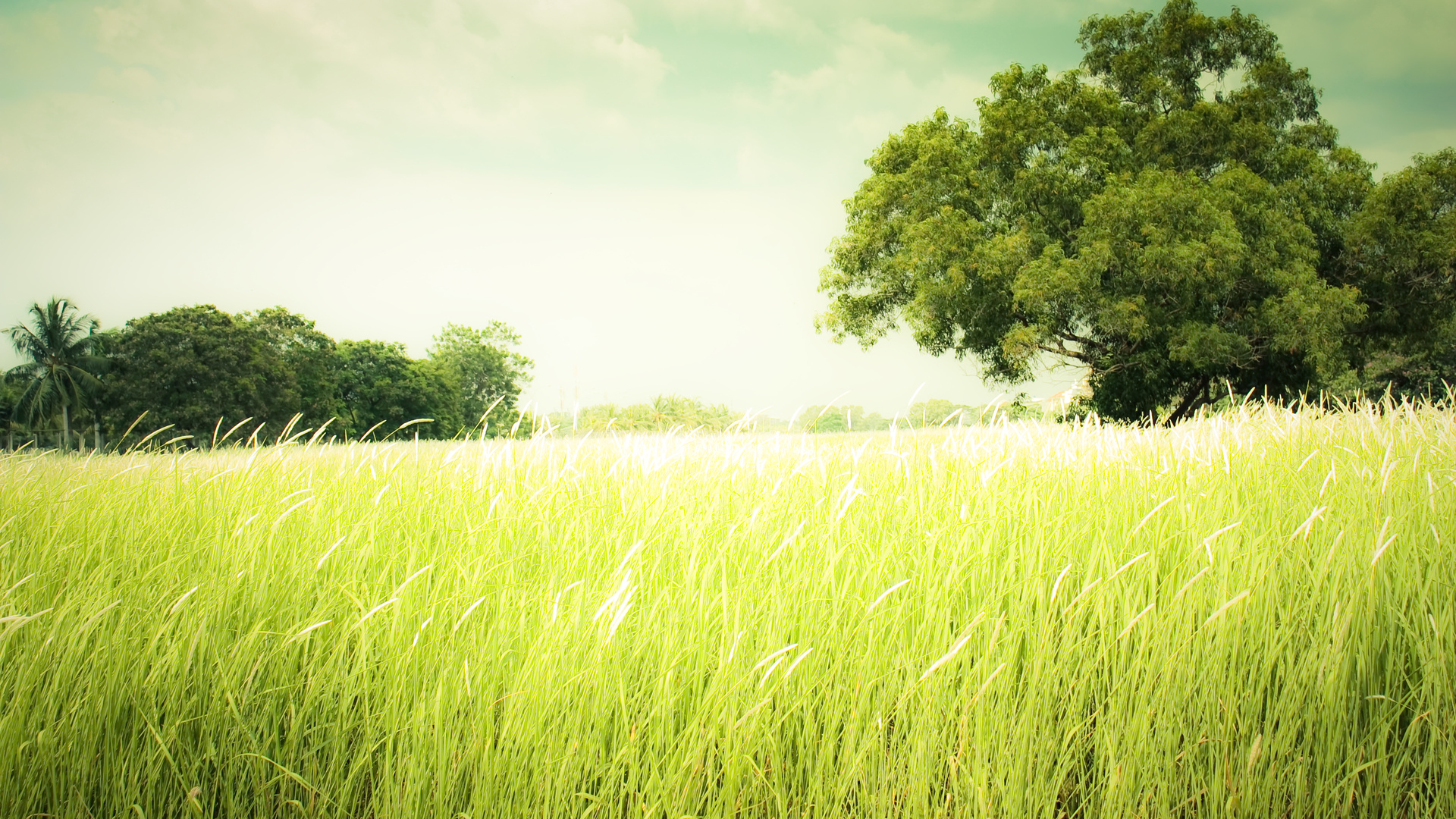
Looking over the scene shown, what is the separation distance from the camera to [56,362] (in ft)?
123

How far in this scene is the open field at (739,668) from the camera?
144 cm

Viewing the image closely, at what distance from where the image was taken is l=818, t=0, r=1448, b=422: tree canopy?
14.1m

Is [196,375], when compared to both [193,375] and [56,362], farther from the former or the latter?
[56,362]

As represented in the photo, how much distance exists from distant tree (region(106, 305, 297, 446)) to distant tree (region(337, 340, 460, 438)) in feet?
25.9

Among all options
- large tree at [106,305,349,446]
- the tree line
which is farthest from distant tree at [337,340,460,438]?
large tree at [106,305,349,446]

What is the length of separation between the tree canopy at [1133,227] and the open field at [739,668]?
1348 cm

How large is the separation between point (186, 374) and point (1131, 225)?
36697 mm

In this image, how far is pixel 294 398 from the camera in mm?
32281

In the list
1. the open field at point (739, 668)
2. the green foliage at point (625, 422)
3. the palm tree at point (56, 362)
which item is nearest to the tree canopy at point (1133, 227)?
the green foliage at point (625, 422)

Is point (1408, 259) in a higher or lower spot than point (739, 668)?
higher

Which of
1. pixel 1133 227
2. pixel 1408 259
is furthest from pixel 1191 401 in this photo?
pixel 1133 227

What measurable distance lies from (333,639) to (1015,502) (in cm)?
236

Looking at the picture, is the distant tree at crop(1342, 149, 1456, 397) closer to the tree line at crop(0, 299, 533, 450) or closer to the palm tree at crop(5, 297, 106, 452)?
the tree line at crop(0, 299, 533, 450)

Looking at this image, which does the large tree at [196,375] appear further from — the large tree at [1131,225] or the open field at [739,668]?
the open field at [739,668]
